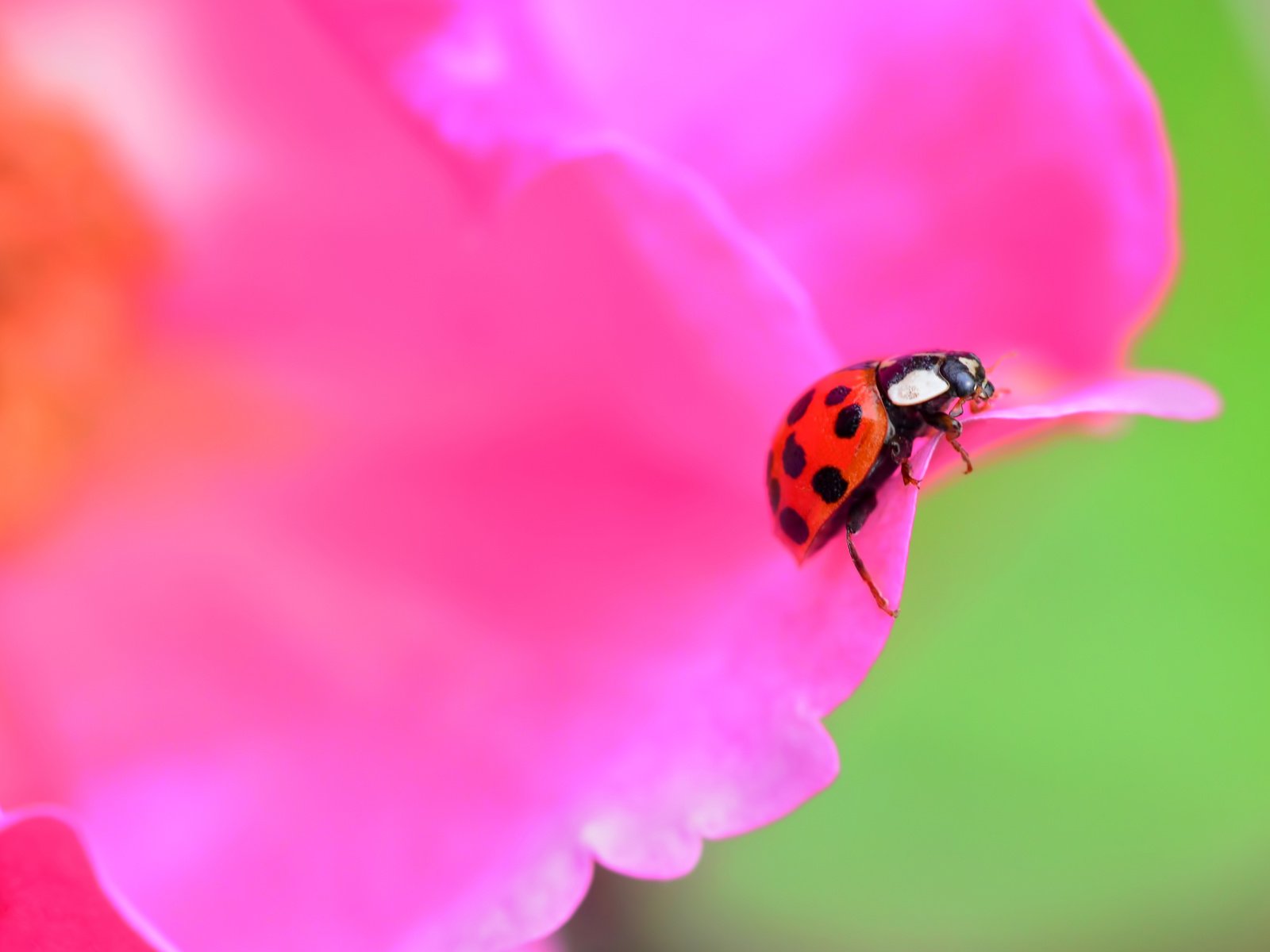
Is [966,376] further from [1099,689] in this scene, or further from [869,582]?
[1099,689]

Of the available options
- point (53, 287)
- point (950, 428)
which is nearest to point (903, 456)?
point (950, 428)

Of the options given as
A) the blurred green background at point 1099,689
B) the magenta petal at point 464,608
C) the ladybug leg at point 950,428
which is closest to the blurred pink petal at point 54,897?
the magenta petal at point 464,608

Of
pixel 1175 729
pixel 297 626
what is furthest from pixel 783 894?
pixel 297 626

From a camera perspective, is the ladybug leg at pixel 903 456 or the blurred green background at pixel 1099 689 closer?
the ladybug leg at pixel 903 456

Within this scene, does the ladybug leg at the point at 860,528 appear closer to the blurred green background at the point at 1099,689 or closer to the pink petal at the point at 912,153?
the pink petal at the point at 912,153

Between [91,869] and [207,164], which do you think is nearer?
[91,869]

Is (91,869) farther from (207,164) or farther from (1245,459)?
(1245,459)

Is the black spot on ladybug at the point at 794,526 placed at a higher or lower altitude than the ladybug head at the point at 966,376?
lower
